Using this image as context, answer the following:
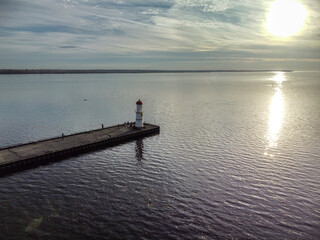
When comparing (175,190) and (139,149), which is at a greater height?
(139,149)

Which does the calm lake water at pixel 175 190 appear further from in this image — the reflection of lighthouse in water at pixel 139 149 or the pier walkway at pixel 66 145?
the pier walkway at pixel 66 145

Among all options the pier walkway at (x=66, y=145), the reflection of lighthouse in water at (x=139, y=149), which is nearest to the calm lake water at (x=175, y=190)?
the reflection of lighthouse in water at (x=139, y=149)

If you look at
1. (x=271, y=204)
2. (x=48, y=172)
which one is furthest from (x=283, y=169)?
(x=48, y=172)

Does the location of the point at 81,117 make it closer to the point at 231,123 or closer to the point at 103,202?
the point at 231,123

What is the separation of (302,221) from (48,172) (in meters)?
30.1

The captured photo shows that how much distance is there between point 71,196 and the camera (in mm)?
26125

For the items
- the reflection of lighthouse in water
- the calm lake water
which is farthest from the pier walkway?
the reflection of lighthouse in water

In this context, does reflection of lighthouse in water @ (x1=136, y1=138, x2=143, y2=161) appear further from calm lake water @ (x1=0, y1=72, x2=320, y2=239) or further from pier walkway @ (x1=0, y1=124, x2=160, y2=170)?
pier walkway @ (x1=0, y1=124, x2=160, y2=170)

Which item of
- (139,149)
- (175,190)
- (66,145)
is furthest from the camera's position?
(139,149)

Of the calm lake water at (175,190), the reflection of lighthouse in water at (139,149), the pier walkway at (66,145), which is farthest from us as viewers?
the reflection of lighthouse in water at (139,149)

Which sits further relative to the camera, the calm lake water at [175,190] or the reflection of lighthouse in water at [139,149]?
the reflection of lighthouse in water at [139,149]

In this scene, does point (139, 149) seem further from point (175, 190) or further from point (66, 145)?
point (175, 190)

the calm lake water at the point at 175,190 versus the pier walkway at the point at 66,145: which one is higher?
the pier walkway at the point at 66,145

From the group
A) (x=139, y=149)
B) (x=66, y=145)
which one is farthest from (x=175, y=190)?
(x=66, y=145)
